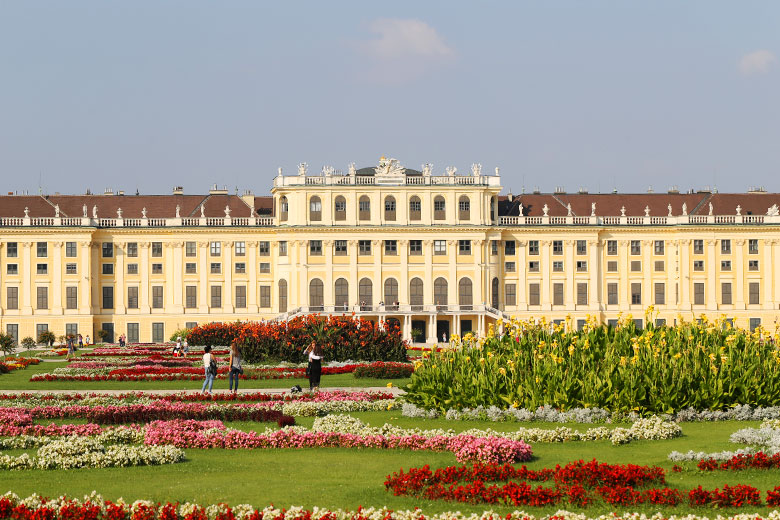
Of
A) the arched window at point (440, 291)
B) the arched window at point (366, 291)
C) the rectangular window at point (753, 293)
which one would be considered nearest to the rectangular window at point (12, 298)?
the arched window at point (366, 291)

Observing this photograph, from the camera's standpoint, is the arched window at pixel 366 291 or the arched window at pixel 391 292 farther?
the arched window at pixel 391 292

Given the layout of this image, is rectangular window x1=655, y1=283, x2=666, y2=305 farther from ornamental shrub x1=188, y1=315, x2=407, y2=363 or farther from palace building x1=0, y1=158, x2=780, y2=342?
ornamental shrub x1=188, y1=315, x2=407, y2=363

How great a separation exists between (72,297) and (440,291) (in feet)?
83.1

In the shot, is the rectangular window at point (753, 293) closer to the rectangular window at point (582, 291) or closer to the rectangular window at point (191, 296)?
the rectangular window at point (582, 291)

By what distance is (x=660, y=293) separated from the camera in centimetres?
8606

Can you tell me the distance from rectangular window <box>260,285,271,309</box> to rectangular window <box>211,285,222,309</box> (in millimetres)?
2878

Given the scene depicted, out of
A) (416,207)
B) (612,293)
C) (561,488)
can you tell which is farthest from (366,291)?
(561,488)

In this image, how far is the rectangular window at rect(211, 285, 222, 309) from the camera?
8369cm

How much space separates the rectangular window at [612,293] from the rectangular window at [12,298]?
41.4 meters

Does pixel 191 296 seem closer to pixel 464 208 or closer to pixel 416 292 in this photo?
pixel 416 292

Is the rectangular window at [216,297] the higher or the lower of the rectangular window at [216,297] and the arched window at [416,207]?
the lower

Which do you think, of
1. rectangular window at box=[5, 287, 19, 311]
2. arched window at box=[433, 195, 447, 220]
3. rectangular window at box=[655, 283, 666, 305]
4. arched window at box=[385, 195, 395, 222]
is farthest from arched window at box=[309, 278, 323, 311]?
rectangular window at box=[655, 283, 666, 305]

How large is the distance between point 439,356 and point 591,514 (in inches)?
492

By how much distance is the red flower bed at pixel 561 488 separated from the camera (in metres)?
15.4
